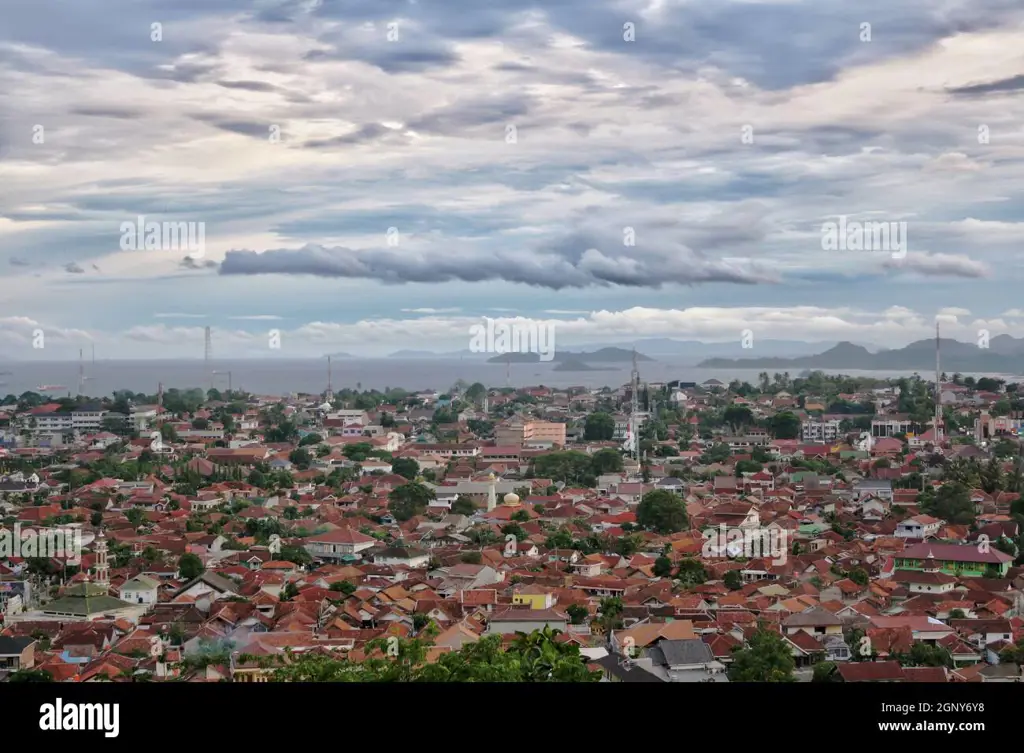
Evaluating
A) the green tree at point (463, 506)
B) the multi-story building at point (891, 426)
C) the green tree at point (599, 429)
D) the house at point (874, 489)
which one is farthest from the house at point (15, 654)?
the multi-story building at point (891, 426)

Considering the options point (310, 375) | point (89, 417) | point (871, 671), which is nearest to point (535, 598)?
point (871, 671)

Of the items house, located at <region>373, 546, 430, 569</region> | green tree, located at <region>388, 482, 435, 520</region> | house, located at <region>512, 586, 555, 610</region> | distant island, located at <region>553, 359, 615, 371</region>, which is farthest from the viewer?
distant island, located at <region>553, 359, 615, 371</region>

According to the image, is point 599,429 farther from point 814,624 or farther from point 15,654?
point 15,654

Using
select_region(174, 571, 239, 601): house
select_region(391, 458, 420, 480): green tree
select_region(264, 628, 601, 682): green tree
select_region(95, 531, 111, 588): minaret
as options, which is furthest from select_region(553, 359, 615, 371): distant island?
select_region(264, 628, 601, 682): green tree

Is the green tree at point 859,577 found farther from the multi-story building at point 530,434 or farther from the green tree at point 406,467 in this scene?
the multi-story building at point 530,434

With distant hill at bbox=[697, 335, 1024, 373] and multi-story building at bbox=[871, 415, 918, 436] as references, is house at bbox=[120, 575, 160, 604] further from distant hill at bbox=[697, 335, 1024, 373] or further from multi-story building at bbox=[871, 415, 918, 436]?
multi-story building at bbox=[871, 415, 918, 436]

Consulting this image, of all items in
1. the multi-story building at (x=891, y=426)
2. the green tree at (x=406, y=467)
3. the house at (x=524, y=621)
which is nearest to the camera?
the house at (x=524, y=621)
